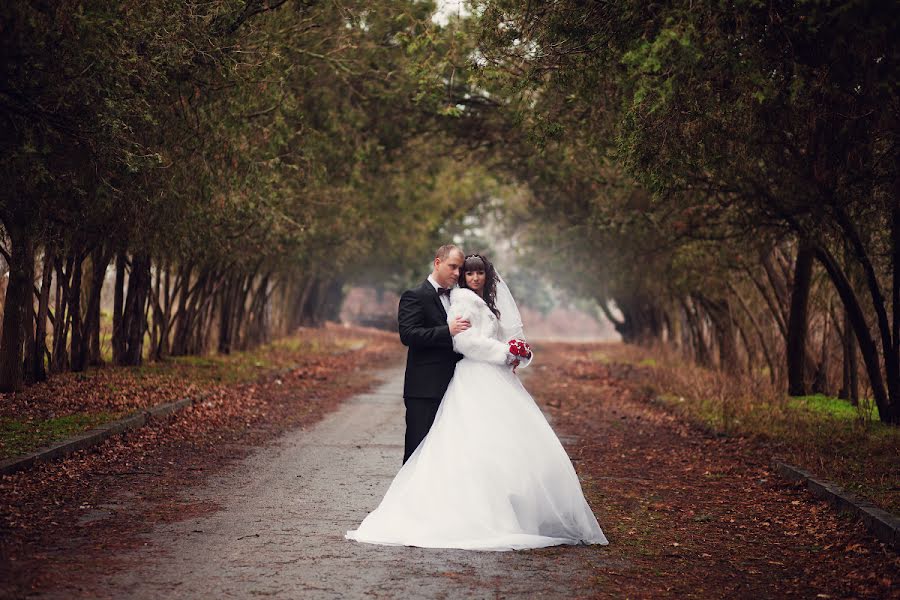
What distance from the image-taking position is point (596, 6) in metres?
9.30

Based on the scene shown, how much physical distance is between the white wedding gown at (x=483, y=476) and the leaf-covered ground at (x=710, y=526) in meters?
0.47

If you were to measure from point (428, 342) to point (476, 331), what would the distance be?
14.5 inches

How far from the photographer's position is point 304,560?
21.7 ft

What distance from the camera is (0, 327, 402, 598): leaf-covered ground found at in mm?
6789

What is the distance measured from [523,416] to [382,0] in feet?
39.7

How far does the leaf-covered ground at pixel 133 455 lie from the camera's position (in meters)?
6.79

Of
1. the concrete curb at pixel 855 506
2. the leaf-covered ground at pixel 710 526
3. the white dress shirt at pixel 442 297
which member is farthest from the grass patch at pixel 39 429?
the concrete curb at pixel 855 506

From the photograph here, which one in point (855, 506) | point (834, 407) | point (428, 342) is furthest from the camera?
point (834, 407)

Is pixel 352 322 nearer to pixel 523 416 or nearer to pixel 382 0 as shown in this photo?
pixel 382 0

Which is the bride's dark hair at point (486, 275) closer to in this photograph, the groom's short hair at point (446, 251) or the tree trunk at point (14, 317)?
the groom's short hair at point (446, 251)

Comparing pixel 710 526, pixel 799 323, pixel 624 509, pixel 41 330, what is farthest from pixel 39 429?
pixel 799 323

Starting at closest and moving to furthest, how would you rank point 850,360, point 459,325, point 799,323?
1. point 459,325
2. point 850,360
3. point 799,323

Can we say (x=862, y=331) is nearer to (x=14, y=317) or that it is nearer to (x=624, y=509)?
(x=624, y=509)

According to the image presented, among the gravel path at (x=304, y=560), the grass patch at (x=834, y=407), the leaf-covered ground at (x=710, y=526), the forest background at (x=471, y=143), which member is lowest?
the leaf-covered ground at (x=710, y=526)
